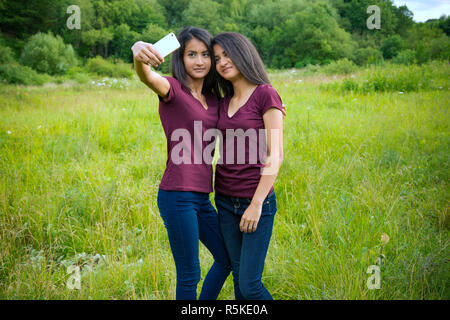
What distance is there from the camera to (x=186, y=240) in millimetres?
1593

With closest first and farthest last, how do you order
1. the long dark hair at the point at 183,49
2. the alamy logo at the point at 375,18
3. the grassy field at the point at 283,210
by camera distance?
the long dark hair at the point at 183,49 → the grassy field at the point at 283,210 → the alamy logo at the point at 375,18

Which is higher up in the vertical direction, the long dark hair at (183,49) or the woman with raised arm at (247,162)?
the long dark hair at (183,49)

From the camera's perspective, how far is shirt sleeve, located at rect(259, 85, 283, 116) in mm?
1537

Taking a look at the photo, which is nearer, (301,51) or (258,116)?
(258,116)

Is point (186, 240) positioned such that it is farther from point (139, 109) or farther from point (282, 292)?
point (139, 109)

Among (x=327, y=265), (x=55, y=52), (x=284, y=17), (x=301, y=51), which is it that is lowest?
(x=327, y=265)

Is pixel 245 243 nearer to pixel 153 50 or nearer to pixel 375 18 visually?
pixel 153 50

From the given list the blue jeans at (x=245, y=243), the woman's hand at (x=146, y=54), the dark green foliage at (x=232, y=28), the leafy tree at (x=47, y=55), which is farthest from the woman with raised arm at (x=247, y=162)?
the leafy tree at (x=47, y=55)

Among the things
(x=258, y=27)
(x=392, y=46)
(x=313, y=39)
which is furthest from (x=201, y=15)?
(x=392, y=46)

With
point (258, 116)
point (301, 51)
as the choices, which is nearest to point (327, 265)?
point (258, 116)

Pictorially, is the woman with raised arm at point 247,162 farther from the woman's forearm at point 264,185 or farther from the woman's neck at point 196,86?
the woman's neck at point 196,86

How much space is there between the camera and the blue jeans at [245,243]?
1.56 meters
